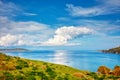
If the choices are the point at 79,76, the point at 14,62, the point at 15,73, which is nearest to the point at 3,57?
the point at 14,62

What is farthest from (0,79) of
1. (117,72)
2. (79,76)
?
(117,72)

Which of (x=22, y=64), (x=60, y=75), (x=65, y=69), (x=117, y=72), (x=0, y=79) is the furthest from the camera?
(x=117, y=72)

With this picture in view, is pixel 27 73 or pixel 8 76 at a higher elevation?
pixel 27 73

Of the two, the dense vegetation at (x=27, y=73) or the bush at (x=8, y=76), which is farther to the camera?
the dense vegetation at (x=27, y=73)

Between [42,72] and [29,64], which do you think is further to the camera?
[29,64]

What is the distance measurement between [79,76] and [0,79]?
980 centimetres

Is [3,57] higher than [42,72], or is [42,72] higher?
[3,57]

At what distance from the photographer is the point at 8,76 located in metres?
23.9

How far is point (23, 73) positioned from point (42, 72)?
2.31m

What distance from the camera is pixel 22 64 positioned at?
2934cm

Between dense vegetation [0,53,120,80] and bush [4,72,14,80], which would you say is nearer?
bush [4,72,14,80]

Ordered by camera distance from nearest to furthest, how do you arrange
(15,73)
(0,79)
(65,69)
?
(0,79)
(15,73)
(65,69)

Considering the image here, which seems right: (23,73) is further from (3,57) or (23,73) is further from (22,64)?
(3,57)

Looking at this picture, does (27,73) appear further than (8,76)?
Yes
